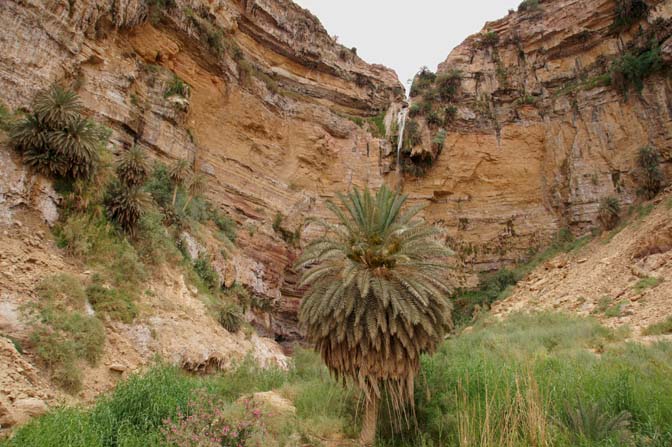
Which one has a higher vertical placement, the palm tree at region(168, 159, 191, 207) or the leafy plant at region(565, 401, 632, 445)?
the palm tree at region(168, 159, 191, 207)

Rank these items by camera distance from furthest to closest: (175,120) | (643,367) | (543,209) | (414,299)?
(543,209) < (175,120) < (643,367) < (414,299)

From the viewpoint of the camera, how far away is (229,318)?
49.1 feet

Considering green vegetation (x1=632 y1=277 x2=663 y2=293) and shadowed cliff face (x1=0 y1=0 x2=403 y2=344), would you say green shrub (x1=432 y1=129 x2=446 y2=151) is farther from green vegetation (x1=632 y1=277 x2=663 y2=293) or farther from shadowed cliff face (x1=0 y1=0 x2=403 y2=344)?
green vegetation (x1=632 y1=277 x2=663 y2=293)

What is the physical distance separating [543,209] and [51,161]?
92.3 feet

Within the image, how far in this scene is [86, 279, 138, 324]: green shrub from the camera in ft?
35.0

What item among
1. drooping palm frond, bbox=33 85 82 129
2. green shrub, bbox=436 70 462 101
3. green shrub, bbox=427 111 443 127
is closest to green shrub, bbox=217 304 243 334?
drooping palm frond, bbox=33 85 82 129

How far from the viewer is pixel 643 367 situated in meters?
8.09

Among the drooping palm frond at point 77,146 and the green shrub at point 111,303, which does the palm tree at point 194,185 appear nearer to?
the drooping palm frond at point 77,146

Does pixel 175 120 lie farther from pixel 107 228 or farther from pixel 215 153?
pixel 107 228

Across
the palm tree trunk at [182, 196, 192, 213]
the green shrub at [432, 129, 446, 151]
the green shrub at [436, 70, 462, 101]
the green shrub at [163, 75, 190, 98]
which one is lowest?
the palm tree trunk at [182, 196, 192, 213]

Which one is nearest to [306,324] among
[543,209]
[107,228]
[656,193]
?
[107,228]

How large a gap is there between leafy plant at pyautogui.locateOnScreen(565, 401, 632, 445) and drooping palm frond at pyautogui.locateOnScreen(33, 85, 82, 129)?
14266mm

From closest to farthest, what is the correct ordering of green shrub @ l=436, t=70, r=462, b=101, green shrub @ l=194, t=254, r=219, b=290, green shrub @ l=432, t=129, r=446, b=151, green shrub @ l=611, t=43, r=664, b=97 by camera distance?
green shrub @ l=194, t=254, r=219, b=290, green shrub @ l=611, t=43, r=664, b=97, green shrub @ l=432, t=129, r=446, b=151, green shrub @ l=436, t=70, r=462, b=101

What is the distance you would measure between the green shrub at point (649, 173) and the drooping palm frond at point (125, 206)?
24904 mm
